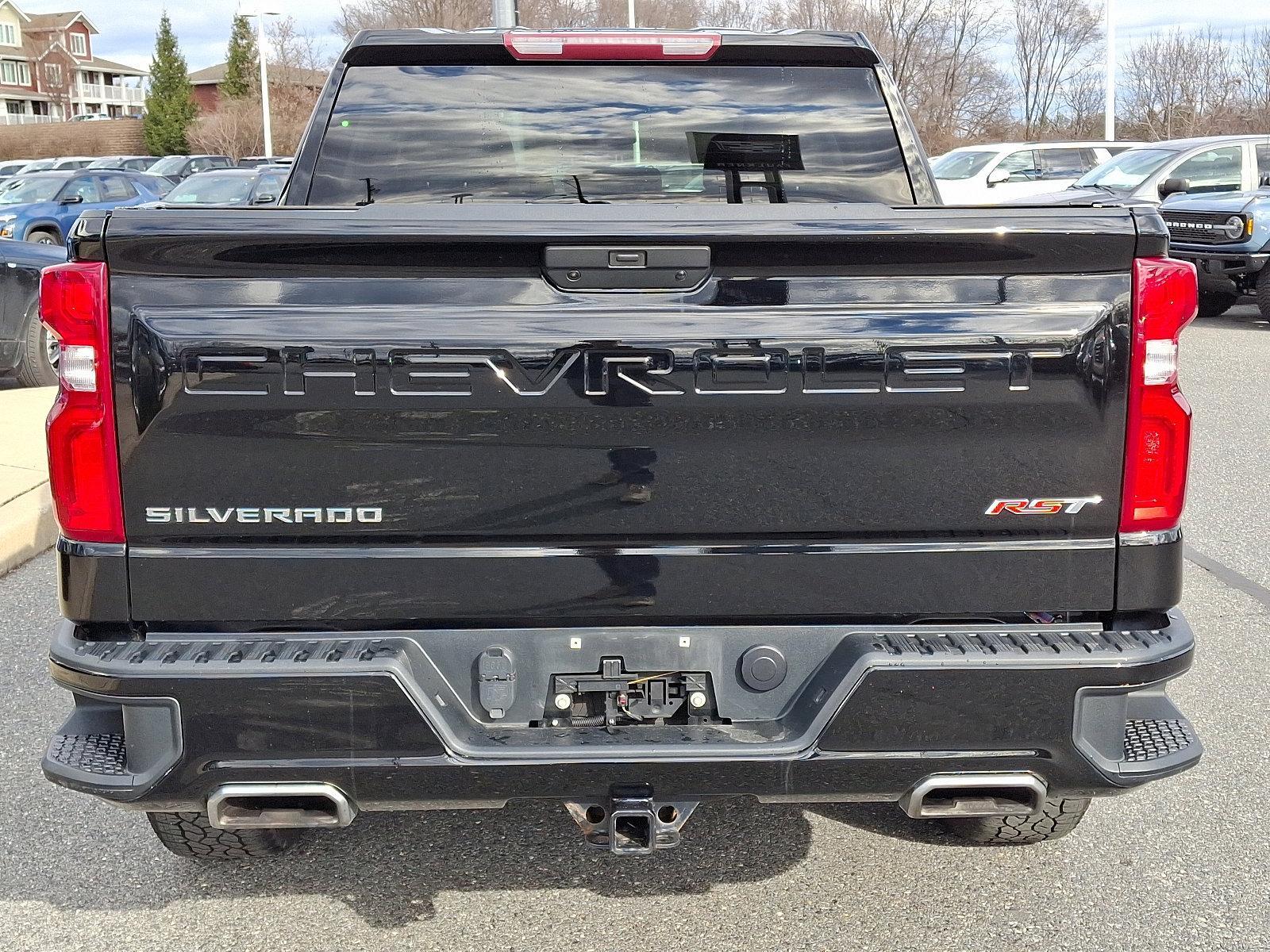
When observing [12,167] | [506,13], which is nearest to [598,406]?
[506,13]

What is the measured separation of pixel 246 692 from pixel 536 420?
0.76 m

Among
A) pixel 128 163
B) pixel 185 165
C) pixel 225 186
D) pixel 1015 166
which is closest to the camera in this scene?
pixel 1015 166

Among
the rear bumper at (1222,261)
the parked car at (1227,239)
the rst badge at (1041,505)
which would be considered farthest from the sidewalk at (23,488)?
the parked car at (1227,239)

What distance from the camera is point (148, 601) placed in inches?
101

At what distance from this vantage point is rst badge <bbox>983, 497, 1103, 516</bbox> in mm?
2557

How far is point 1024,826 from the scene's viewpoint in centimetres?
337

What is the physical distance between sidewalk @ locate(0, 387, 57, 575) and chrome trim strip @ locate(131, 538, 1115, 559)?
3840 mm

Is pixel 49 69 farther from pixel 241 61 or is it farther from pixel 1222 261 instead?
pixel 1222 261

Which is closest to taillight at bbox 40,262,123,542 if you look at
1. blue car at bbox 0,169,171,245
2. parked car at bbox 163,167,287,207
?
parked car at bbox 163,167,287,207

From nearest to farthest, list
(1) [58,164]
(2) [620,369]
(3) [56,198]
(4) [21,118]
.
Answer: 1. (2) [620,369]
2. (3) [56,198]
3. (1) [58,164]
4. (4) [21,118]

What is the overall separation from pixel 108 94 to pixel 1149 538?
133 meters

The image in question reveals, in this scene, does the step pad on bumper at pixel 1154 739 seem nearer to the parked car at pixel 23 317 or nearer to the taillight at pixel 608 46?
the taillight at pixel 608 46

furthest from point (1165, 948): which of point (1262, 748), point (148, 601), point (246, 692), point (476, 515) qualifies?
point (148, 601)

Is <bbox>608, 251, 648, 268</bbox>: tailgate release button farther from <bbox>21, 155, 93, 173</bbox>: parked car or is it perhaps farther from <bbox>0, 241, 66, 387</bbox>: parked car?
<bbox>21, 155, 93, 173</bbox>: parked car
